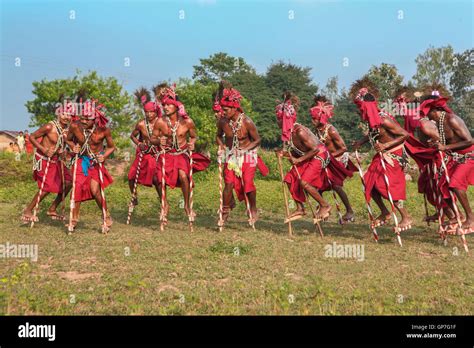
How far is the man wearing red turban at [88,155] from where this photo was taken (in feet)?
33.6

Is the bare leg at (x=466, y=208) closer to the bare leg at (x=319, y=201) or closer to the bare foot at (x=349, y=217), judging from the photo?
the bare leg at (x=319, y=201)

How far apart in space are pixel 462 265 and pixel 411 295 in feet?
6.84

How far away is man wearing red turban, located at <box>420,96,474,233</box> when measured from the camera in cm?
913

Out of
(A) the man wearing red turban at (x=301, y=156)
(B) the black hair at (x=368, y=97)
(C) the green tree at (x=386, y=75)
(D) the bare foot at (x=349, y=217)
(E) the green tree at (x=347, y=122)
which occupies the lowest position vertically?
(D) the bare foot at (x=349, y=217)

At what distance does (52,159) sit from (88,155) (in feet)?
3.96

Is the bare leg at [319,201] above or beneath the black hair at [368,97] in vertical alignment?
beneath

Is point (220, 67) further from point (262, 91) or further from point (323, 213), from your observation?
point (323, 213)

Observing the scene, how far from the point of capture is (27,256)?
315 inches

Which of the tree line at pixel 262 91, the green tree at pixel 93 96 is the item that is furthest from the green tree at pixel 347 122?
the green tree at pixel 93 96

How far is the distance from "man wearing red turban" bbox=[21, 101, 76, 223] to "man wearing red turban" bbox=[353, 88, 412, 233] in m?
6.06

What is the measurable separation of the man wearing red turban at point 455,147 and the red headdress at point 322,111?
2.26 m
